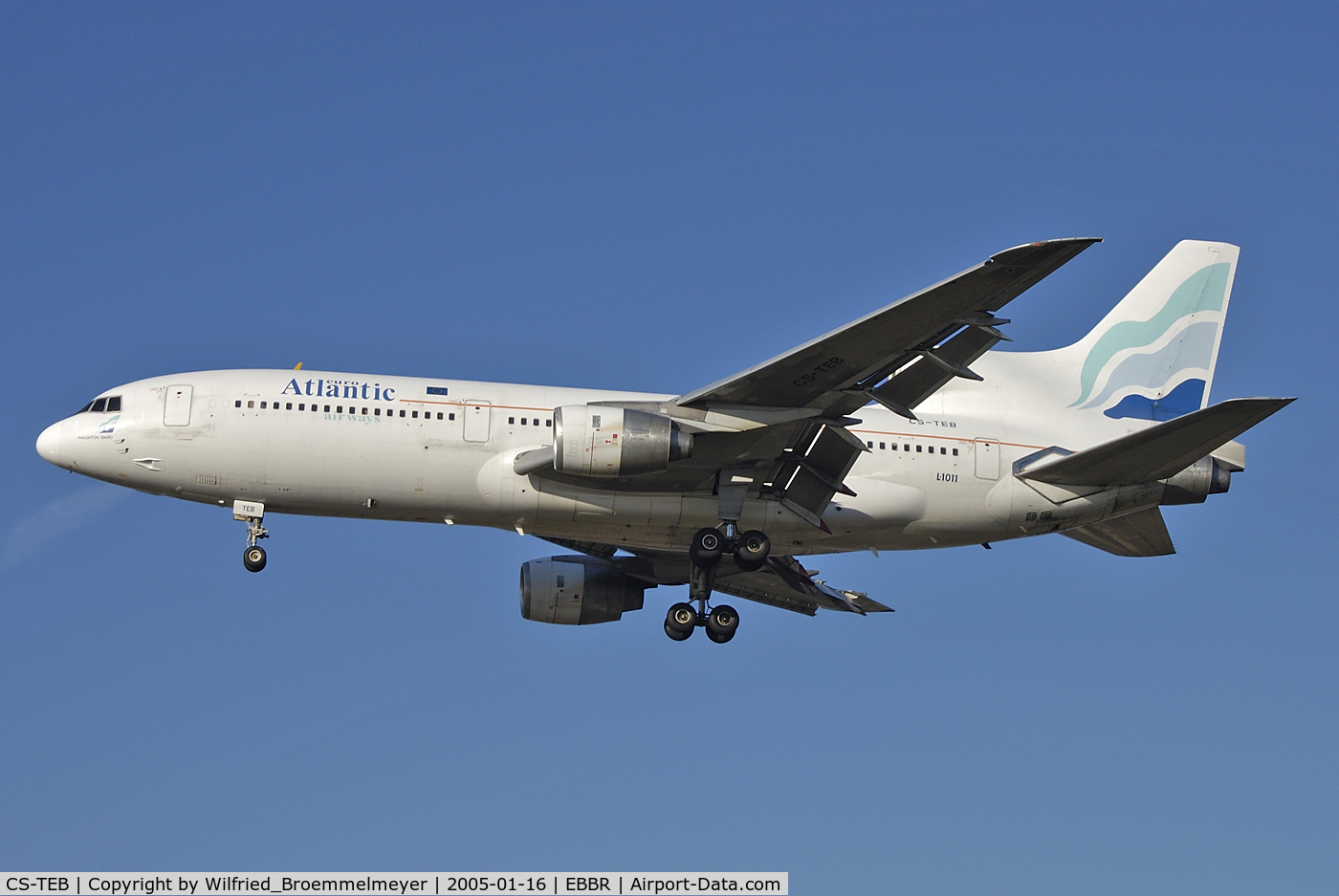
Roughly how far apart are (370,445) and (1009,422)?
1316 centimetres

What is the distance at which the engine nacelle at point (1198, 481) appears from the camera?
3066 centimetres

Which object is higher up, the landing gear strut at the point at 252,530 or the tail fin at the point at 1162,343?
the tail fin at the point at 1162,343

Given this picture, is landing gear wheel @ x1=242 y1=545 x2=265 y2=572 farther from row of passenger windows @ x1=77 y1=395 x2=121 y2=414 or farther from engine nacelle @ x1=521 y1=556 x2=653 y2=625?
engine nacelle @ x1=521 y1=556 x2=653 y2=625

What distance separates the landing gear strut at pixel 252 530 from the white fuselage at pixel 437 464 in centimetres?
23

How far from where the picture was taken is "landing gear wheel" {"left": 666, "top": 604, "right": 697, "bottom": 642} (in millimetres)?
31609

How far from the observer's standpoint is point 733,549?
30.2m

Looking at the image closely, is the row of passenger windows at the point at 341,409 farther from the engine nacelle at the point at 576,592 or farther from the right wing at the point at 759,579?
the engine nacelle at the point at 576,592

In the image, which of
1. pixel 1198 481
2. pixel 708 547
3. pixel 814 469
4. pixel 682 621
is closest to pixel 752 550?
pixel 708 547

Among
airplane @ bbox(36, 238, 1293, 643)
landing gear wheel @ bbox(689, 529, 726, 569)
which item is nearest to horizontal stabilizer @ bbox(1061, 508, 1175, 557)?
airplane @ bbox(36, 238, 1293, 643)

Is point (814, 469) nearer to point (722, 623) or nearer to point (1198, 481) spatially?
point (722, 623)

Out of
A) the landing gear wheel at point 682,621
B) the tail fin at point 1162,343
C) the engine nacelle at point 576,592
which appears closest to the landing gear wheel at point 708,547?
the landing gear wheel at point 682,621

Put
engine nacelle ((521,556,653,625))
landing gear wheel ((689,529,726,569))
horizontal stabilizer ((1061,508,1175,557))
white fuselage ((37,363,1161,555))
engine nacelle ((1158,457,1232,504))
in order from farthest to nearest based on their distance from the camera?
engine nacelle ((521,556,653,625)) < horizontal stabilizer ((1061,508,1175,557)) < engine nacelle ((1158,457,1232,504)) < landing gear wheel ((689,529,726,569)) < white fuselage ((37,363,1161,555))

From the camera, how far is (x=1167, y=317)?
112 feet

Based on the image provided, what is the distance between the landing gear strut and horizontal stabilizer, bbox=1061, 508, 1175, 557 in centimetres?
1662
